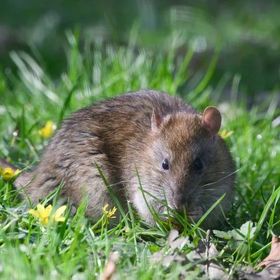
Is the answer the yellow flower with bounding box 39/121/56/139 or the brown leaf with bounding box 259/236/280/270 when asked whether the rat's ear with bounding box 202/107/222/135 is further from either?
the yellow flower with bounding box 39/121/56/139

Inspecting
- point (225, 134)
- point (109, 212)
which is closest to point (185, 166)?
point (109, 212)

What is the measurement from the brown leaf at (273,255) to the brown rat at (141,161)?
1.77ft

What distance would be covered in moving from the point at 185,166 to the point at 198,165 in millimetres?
119

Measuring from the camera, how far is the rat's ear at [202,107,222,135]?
564 centimetres

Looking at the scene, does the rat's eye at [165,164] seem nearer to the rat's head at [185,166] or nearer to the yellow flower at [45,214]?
the rat's head at [185,166]

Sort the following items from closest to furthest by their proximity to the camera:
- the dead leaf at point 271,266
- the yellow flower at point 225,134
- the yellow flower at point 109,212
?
the dead leaf at point 271,266, the yellow flower at point 109,212, the yellow flower at point 225,134

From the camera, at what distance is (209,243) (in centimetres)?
511

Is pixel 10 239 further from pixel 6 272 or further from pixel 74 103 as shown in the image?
pixel 74 103

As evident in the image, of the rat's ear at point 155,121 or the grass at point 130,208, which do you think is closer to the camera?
the grass at point 130,208

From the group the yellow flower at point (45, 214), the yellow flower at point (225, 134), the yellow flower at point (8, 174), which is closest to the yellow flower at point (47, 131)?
the yellow flower at point (8, 174)

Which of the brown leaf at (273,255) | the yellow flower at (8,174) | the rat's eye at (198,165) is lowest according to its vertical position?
the brown leaf at (273,255)

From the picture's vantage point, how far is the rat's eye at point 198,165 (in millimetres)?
5512

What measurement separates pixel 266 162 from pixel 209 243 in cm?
194

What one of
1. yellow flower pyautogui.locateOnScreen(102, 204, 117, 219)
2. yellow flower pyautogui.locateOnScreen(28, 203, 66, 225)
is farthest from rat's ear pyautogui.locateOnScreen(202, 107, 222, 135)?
yellow flower pyautogui.locateOnScreen(28, 203, 66, 225)
